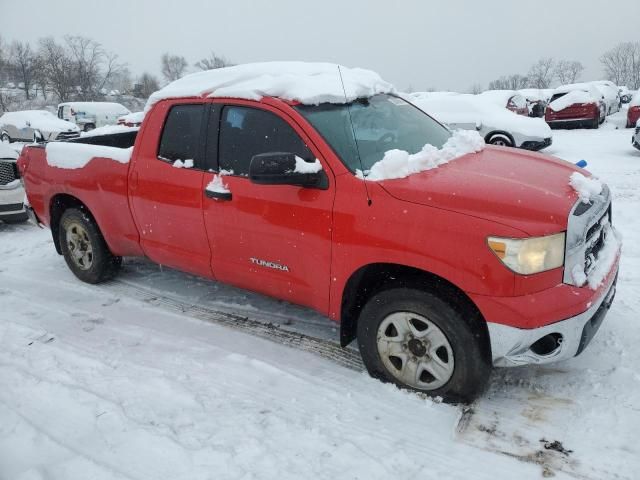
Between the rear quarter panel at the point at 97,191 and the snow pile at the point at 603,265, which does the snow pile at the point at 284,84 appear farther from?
the snow pile at the point at 603,265

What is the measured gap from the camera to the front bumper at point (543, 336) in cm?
254

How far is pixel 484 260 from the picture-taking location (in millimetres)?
2508

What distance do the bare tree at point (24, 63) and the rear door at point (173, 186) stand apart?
6878cm

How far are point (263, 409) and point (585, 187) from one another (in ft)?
7.48

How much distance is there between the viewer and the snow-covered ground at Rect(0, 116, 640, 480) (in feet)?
8.11

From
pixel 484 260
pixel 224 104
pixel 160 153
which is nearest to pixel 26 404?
pixel 160 153

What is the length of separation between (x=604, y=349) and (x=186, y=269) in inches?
124

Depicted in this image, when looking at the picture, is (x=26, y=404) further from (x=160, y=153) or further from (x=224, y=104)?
(x=224, y=104)

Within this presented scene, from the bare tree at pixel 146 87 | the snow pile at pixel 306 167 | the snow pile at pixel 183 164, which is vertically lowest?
the snow pile at pixel 183 164

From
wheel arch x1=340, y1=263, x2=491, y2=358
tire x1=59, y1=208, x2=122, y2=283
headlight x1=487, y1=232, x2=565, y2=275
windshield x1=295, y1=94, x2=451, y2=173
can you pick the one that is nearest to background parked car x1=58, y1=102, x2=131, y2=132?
tire x1=59, y1=208, x2=122, y2=283

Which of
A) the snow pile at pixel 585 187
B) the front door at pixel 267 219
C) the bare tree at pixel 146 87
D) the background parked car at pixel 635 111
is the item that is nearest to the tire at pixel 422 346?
the front door at pixel 267 219

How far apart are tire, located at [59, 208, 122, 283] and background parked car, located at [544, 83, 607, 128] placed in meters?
18.3

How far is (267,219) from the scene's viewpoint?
128 inches

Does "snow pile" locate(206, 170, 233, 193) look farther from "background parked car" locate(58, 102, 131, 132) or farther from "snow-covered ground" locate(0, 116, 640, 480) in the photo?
"background parked car" locate(58, 102, 131, 132)
